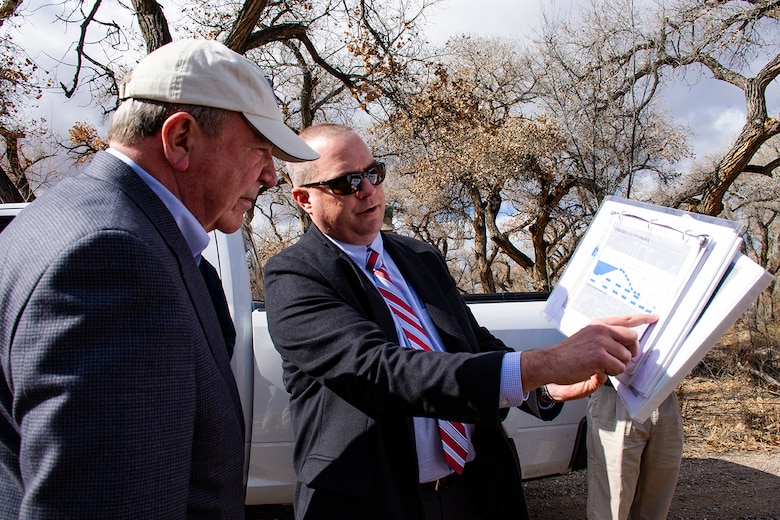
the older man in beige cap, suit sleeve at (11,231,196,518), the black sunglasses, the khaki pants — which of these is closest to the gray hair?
the older man in beige cap

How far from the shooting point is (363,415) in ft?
5.49

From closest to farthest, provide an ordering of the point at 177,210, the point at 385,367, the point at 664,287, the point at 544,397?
the point at 177,210
the point at 385,367
the point at 664,287
the point at 544,397

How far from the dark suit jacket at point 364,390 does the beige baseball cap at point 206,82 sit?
21.9 inches

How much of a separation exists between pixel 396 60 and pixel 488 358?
10.4 metres

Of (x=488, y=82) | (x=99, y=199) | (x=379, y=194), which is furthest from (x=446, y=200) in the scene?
(x=99, y=199)

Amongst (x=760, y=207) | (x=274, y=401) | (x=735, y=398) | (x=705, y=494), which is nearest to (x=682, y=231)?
(x=274, y=401)

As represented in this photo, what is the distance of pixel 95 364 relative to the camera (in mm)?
871

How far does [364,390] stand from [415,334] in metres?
0.43

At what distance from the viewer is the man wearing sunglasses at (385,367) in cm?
144

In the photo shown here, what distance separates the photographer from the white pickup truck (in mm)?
2871

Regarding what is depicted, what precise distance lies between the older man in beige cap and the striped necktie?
771mm

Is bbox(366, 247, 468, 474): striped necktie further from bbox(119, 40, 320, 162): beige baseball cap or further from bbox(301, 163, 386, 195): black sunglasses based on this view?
bbox(119, 40, 320, 162): beige baseball cap

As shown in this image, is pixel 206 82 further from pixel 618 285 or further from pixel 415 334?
pixel 618 285

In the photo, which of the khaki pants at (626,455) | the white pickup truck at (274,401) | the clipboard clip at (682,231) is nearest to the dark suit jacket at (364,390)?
the clipboard clip at (682,231)
